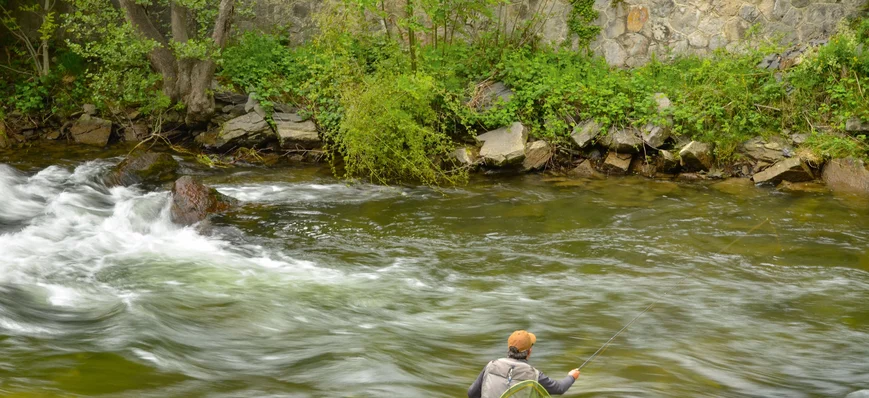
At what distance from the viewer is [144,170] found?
36.8ft

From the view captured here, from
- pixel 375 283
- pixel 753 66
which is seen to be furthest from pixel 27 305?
pixel 753 66

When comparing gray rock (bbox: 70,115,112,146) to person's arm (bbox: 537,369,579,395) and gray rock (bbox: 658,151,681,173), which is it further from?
person's arm (bbox: 537,369,579,395)

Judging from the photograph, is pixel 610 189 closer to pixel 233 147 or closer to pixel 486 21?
pixel 486 21

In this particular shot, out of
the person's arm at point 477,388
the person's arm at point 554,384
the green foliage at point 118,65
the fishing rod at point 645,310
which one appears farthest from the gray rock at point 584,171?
the person's arm at point 477,388

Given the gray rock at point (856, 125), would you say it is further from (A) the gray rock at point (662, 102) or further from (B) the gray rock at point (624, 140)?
(B) the gray rock at point (624, 140)

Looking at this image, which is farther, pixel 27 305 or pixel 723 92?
pixel 723 92

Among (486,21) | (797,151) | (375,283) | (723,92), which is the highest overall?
(486,21)

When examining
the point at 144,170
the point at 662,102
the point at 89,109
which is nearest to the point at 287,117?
the point at 144,170

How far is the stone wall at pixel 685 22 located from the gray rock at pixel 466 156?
3184 mm

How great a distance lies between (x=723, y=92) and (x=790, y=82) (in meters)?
0.89

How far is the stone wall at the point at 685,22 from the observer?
12.2 m

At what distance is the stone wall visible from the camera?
40.0 feet

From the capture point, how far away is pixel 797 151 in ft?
35.2

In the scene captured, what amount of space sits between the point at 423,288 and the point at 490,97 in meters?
5.41
